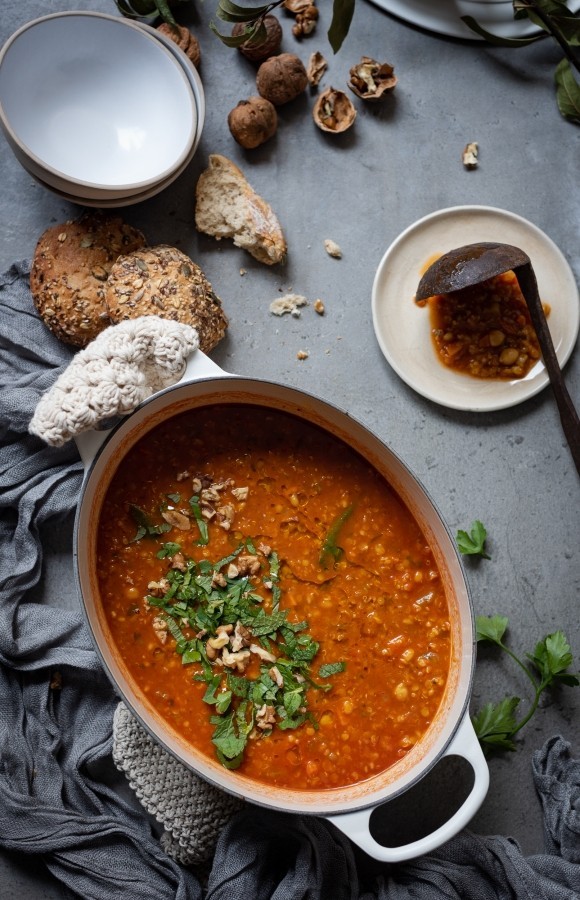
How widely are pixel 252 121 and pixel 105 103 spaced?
41 cm

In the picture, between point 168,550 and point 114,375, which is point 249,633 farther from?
point 114,375

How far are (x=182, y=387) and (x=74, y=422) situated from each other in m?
0.27

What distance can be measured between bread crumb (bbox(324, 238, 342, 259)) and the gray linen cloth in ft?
2.64

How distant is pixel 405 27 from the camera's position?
2352 millimetres

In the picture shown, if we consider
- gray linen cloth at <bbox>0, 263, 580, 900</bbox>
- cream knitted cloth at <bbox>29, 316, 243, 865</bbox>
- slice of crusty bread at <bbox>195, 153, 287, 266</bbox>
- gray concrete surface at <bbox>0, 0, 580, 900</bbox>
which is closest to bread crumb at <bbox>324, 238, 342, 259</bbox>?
gray concrete surface at <bbox>0, 0, 580, 900</bbox>

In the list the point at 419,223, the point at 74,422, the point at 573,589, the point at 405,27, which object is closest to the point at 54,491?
the point at 74,422

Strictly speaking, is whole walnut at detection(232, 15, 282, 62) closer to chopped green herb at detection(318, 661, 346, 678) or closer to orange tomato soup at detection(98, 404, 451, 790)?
orange tomato soup at detection(98, 404, 451, 790)

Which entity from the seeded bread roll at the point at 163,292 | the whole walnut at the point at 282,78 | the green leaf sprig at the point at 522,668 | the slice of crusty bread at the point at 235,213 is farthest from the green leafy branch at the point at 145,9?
the green leaf sprig at the point at 522,668

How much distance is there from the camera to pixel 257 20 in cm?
220

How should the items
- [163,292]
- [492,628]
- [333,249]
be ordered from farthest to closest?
[333,249]
[492,628]
[163,292]

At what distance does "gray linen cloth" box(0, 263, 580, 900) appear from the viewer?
2000 millimetres

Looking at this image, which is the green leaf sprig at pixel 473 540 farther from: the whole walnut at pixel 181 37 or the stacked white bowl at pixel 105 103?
the whole walnut at pixel 181 37

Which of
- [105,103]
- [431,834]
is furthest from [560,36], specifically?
[431,834]

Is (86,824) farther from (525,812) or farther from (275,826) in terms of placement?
(525,812)
